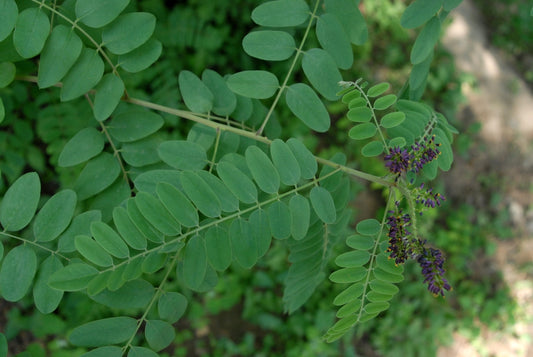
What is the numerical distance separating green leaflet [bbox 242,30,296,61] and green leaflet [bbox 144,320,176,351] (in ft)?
3.23

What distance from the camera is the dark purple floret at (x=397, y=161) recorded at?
1.42 meters

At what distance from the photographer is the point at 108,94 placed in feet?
5.28

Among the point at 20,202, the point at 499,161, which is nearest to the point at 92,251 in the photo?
the point at 20,202

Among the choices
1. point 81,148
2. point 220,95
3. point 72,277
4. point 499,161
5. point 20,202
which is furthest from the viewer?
point 499,161

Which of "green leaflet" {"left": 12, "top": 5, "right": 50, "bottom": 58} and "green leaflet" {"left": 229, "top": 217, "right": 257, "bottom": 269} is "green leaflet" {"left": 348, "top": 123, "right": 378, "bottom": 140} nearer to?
"green leaflet" {"left": 229, "top": 217, "right": 257, "bottom": 269}

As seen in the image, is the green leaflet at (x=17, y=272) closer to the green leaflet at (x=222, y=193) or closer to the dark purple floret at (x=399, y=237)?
the green leaflet at (x=222, y=193)

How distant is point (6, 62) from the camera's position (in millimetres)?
1490

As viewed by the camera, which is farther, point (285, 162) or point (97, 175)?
point (97, 175)

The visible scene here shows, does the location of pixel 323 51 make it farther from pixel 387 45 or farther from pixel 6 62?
pixel 387 45

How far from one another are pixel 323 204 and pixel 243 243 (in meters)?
0.30

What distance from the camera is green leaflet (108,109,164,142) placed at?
172 cm

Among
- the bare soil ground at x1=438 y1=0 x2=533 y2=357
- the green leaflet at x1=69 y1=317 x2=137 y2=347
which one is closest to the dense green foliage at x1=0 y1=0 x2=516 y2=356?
the green leaflet at x1=69 y1=317 x2=137 y2=347

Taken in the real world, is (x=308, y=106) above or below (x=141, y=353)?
above

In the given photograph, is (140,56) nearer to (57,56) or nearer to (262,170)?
(57,56)
